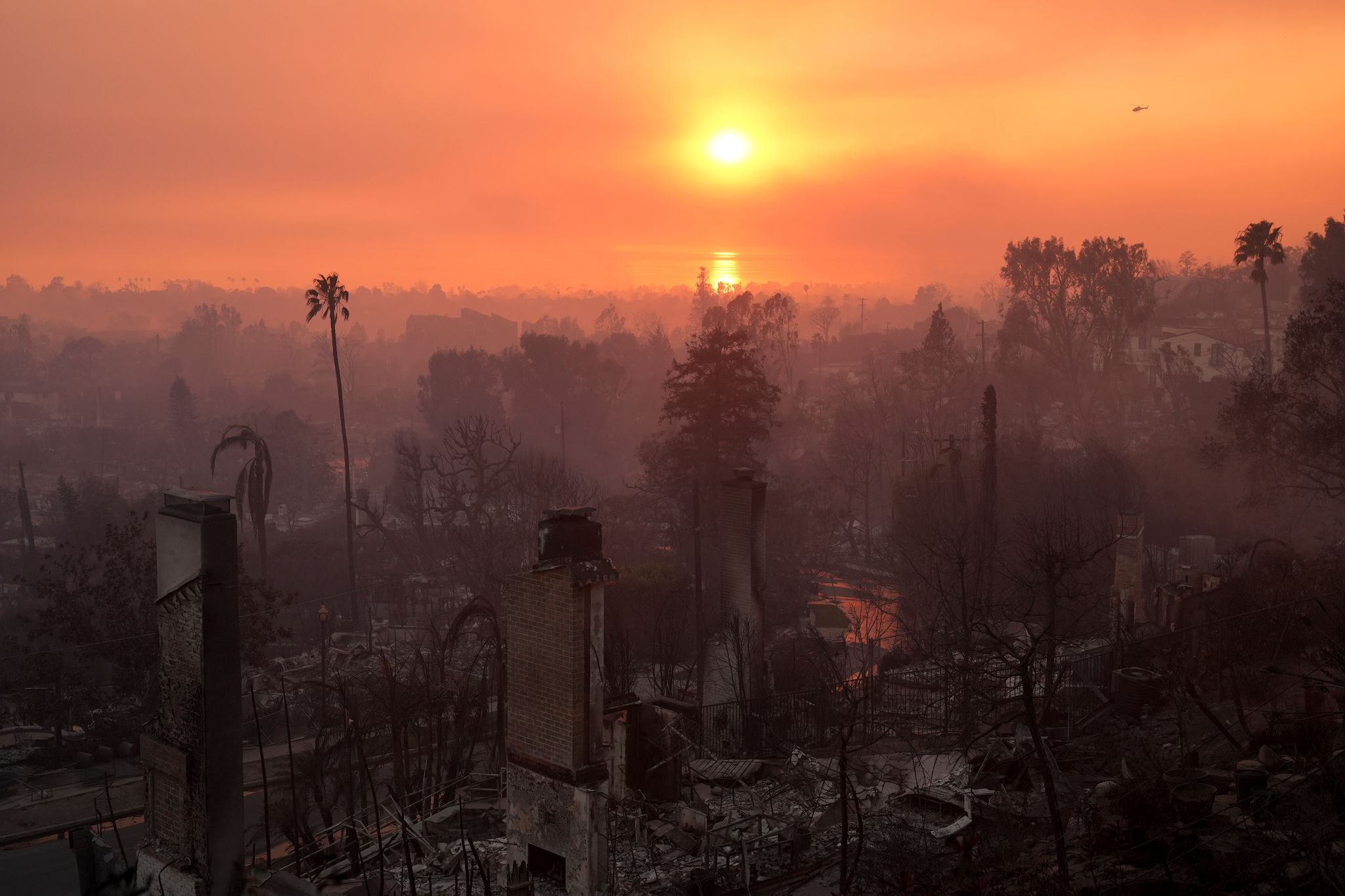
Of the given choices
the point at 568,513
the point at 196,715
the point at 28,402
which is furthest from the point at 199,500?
the point at 28,402

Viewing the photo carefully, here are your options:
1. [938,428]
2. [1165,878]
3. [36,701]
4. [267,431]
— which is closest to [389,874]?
[1165,878]

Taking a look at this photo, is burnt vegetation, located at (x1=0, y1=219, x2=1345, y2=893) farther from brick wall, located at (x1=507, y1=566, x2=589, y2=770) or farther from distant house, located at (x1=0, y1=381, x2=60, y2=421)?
distant house, located at (x1=0, y1=381, x2=60, y2=421)

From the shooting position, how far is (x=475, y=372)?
67.4m

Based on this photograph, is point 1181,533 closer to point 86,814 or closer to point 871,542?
point 871,542

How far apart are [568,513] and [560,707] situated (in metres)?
1.66

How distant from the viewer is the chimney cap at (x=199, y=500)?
9242 millimetres

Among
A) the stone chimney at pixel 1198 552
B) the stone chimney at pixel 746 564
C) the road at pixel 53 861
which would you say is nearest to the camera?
the road at pixel 53 861

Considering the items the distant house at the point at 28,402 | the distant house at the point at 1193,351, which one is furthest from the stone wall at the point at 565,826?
the distant house at the point at 28,402

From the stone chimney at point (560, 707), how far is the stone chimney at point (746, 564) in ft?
24.1

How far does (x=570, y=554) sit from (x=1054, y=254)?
5570 cm

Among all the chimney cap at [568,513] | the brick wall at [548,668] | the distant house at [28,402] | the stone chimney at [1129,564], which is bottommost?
the stone chimney at [1129,564]

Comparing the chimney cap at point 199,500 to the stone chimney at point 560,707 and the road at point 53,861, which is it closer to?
the stone chimney at point 560,707

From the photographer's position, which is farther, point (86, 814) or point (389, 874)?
point (86, 814)

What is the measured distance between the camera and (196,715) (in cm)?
903
